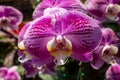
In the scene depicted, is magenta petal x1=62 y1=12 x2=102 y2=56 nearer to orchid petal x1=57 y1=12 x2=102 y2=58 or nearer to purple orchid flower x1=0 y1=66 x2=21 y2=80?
orchid petal x1=57 y1=12 x2=102 y2=58

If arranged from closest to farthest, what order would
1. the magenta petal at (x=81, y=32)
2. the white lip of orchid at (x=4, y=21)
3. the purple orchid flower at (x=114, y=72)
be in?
the magenta petal at (x=81, y=32)
the purple orchid flower at (x=114, y=72)
the white lip of orchid at (x=4, y=21)

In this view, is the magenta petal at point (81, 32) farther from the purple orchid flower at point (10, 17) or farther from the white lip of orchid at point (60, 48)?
the purple orchid flower at point (10, 17)

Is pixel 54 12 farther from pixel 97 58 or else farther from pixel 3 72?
pixel 3 72

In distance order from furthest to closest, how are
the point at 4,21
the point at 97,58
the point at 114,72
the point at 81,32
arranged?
the point at 4,21
the point at 114,72
the point at 97,58
the point at 81,32

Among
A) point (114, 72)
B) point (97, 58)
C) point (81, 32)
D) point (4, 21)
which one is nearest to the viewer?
point (81, 32)

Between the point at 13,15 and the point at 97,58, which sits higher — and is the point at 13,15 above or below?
below

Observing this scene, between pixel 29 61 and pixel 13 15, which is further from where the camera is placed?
pixel 13 15

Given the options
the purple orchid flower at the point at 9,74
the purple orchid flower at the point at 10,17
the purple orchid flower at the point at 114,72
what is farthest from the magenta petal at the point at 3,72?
the purple orchid flower at the point at 114,72

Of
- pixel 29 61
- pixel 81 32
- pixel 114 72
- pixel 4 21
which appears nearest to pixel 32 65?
pixel 29 61
